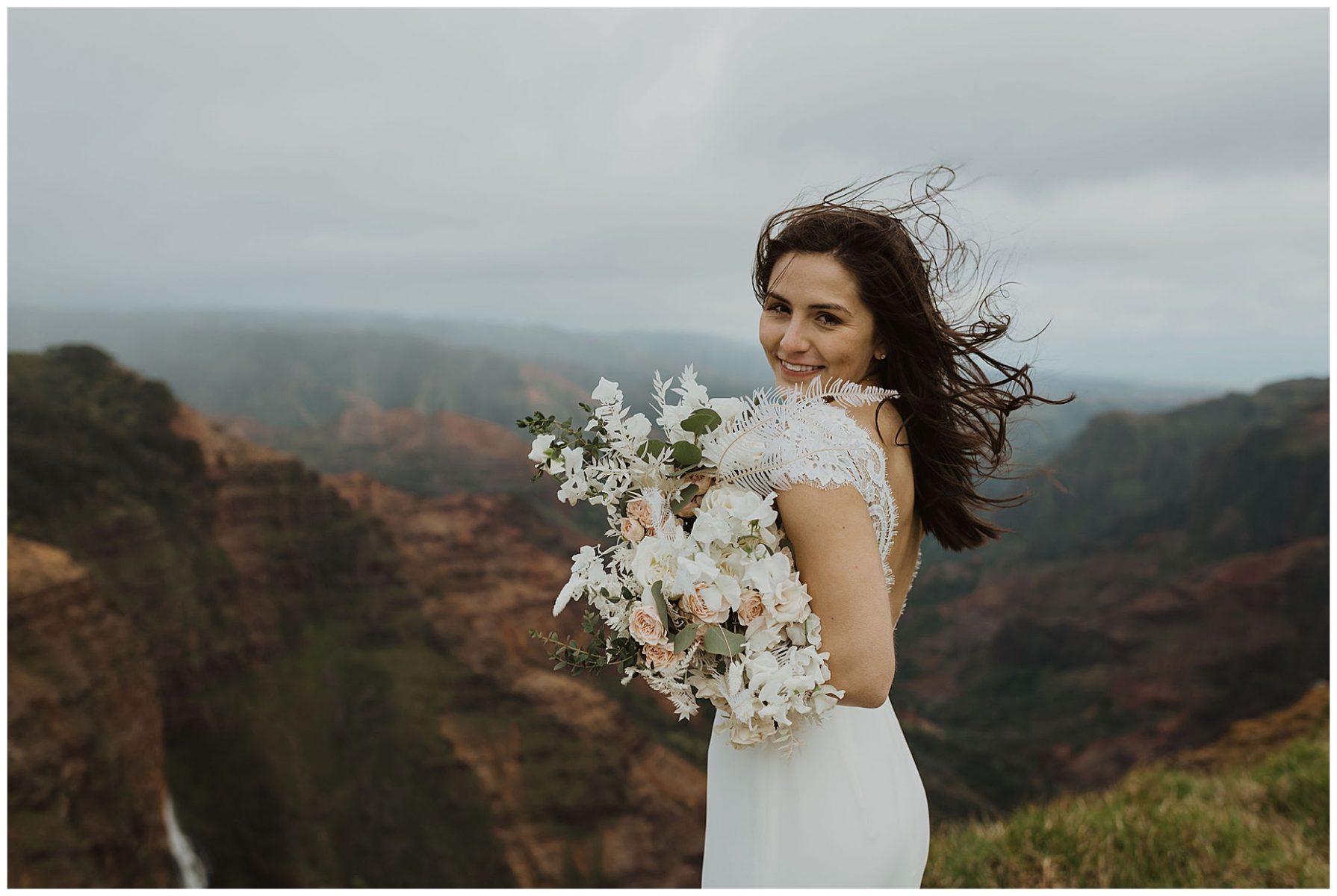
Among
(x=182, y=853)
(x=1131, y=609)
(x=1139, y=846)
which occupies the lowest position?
(x=182, y=853)

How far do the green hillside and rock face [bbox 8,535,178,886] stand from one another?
1253cm

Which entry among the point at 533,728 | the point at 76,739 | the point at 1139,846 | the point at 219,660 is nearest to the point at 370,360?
the point at 219,660

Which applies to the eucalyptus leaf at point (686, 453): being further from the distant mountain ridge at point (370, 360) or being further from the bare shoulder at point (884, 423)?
the distant mountain ridge at point (370, 360)

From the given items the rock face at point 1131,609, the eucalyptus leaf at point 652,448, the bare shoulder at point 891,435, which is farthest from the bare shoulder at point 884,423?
the rock face at point 1131,609

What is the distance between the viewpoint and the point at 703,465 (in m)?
2.00

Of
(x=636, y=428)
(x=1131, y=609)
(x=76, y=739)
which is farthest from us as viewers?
(x=1131, y=609)

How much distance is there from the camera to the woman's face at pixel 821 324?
2.15 metres

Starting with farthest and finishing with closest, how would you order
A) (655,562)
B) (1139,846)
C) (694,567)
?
(1139,846), (655,562), (694,567)

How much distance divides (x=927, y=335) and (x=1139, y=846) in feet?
11.8

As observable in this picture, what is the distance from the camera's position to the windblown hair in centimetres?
218

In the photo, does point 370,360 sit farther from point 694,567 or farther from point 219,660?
point 694,567

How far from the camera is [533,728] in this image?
18.3 metres

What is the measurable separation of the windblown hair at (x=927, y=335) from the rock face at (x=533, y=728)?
47.1 feet

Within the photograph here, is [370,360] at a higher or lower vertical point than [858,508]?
lower
